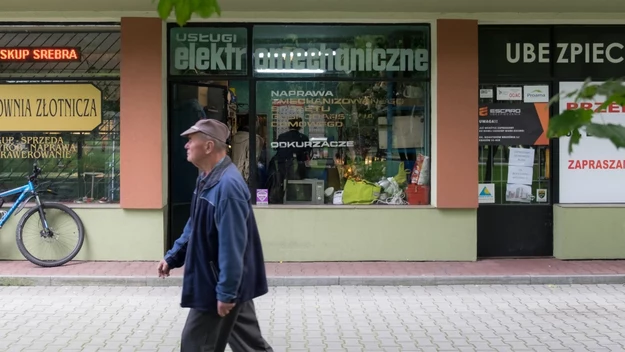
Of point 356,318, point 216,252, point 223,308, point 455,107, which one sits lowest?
point 356,318

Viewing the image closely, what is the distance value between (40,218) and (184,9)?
749 cm

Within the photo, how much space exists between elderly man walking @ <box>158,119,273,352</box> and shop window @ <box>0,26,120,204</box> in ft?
20.3

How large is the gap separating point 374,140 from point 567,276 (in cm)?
329

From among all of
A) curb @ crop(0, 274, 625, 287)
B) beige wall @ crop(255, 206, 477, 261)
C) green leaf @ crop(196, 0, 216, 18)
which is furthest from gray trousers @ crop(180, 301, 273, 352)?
beige wall @ crop(255, 206, 477, 261)

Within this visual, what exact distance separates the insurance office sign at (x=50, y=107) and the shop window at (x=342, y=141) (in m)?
2.45

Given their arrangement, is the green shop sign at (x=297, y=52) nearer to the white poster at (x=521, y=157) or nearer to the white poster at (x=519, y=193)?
the white poster at (x=521, y=157)

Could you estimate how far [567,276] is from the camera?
8.95 metres

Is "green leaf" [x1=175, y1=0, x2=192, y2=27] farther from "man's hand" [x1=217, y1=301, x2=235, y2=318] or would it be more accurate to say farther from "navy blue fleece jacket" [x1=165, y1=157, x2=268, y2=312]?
"man's hand" [x1=217, y1=301, x2=235, y2=318]

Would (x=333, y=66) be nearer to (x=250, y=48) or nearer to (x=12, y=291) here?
(x=250, y=48)

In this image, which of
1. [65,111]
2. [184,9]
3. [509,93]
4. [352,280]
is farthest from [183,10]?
[509,93]

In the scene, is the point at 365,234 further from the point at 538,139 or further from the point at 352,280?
the point at 538,139

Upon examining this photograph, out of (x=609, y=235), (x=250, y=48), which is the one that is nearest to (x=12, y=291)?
(x=250, y=48)

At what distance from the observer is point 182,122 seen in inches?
410

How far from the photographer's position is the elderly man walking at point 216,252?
13.2ft
